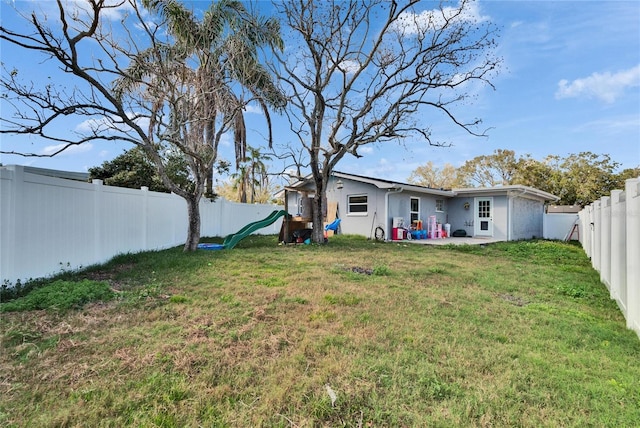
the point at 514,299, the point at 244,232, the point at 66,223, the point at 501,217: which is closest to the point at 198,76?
the point at 244,232

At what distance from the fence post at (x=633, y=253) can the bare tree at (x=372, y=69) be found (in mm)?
8624

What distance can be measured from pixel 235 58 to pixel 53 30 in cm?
501

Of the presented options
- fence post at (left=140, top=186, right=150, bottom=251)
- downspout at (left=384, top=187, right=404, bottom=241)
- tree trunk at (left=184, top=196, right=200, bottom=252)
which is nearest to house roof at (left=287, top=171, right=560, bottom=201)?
downspout at (left=384, top=187, right=404, bottom=241)

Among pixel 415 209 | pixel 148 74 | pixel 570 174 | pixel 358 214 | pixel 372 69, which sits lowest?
pixel 358 214

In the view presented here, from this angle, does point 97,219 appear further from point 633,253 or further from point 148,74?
point 633,253

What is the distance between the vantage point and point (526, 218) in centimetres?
1742

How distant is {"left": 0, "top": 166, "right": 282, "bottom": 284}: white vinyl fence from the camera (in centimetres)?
429

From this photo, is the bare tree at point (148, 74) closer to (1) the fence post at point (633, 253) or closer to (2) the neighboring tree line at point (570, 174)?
(1) the fence post at point (633, 253)

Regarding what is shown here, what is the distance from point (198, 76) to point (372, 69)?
6.28 m

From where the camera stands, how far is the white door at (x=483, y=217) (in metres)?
16.1

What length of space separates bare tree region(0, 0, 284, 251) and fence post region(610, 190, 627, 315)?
27.9ft

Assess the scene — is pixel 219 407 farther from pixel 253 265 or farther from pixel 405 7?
pixel 405 7

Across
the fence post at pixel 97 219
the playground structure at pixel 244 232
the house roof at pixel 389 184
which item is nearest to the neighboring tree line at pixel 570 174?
the house roof at pixel 389 184

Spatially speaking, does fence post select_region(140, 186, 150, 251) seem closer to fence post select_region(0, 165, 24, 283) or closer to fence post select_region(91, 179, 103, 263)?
fence post select_region(91, 179, 103, 263)
